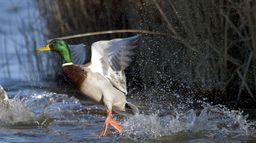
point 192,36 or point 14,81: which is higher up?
point 192,36

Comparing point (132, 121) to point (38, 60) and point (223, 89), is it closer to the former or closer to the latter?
point (223, 89)

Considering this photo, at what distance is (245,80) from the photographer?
7777 millimetres

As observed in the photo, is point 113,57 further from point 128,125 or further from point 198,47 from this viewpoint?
point 198,47

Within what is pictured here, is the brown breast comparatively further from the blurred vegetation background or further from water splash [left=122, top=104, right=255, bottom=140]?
the blurred vegetation background

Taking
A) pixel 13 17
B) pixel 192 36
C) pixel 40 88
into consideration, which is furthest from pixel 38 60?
pixel 13 17

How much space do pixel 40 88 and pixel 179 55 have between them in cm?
231

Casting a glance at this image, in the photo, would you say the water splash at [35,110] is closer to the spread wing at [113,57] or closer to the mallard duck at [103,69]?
the mallard duck at [103,69]

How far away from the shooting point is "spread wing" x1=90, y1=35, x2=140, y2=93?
6773 millimetres

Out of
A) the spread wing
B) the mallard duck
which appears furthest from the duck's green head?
the spread wing

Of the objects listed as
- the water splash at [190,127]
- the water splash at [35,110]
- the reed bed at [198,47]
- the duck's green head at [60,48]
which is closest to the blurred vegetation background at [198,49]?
the reed bed at [198,47]

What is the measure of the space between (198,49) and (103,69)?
1.36m

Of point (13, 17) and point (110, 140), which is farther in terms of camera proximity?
point (13, 17)

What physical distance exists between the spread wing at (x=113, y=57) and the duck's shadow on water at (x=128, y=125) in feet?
1.56

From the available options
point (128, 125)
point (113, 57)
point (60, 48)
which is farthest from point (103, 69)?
point (128, 125)
